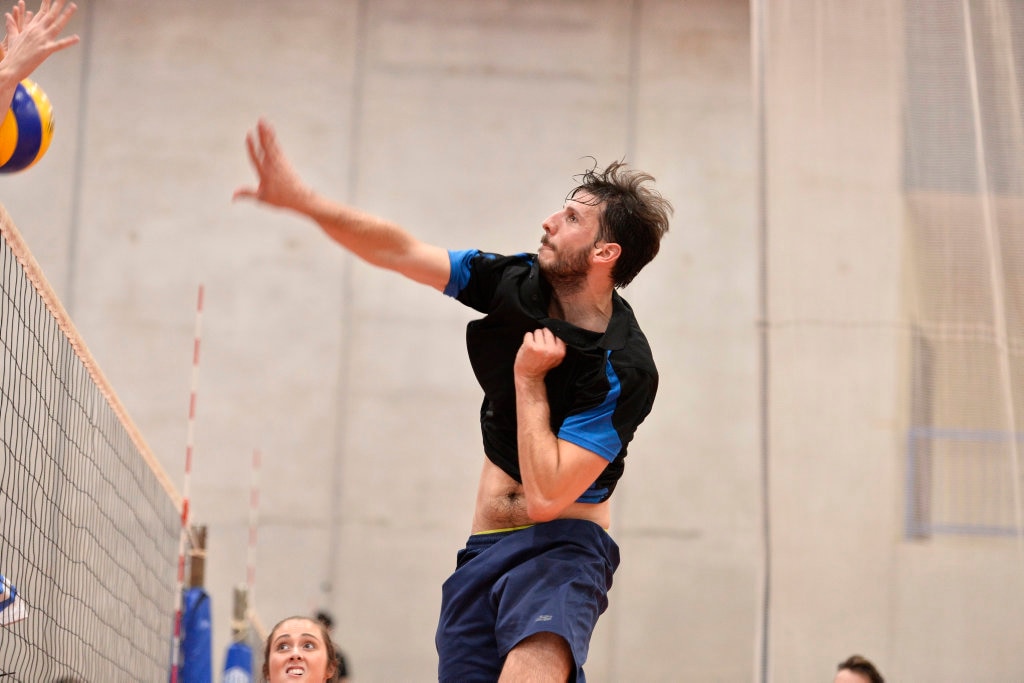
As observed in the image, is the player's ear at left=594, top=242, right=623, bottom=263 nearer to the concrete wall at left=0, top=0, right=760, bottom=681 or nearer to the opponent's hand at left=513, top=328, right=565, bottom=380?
the opponent's hand at left=513, top=328, right=565, bottom=380

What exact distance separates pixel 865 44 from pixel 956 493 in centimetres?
250

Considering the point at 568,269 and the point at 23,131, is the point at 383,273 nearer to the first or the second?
the point at 23,131

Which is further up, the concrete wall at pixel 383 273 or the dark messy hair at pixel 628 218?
the concrete wall at pixel 383 273

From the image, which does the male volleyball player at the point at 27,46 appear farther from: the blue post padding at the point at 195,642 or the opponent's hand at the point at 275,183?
the blue post padding at the point at 195,642

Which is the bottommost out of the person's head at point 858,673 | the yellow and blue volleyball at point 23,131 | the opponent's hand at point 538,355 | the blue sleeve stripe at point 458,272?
the person's head at point 858,673

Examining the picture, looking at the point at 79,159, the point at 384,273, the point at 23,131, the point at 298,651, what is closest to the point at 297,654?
the point at 298,651

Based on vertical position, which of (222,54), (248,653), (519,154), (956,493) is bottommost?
(248,653)

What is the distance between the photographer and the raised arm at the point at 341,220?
2.86 m

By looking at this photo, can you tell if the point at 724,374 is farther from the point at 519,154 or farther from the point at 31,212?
the point at 31,212

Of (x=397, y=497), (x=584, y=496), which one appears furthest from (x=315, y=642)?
(x=397, y=497)

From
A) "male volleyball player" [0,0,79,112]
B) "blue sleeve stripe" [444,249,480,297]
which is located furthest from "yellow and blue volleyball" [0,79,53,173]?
"blue sleeve stripe" [444,249,480,297]

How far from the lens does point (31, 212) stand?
1070cm

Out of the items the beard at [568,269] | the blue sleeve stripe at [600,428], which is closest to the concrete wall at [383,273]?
the beard at [568,269]

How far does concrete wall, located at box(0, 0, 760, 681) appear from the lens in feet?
34.7
